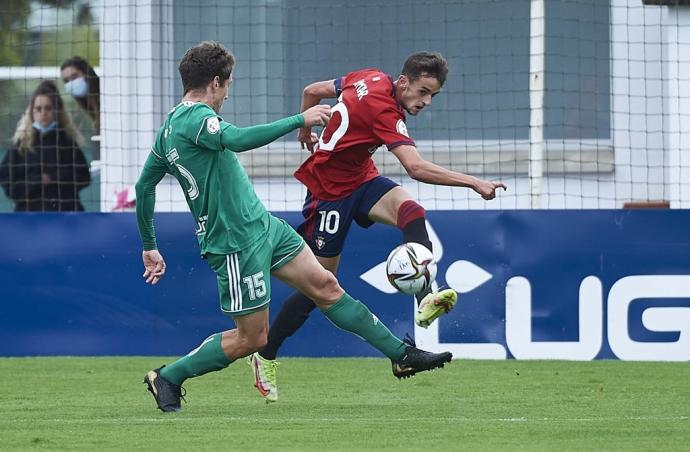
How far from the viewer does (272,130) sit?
269 inches

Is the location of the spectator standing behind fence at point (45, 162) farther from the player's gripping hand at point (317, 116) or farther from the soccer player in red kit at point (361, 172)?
the player's gripping hand at point (317, 116)

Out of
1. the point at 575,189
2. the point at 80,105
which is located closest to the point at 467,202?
the point at 575,189

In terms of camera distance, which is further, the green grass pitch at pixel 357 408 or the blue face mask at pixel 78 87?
the blue face mask at pixel 78 87

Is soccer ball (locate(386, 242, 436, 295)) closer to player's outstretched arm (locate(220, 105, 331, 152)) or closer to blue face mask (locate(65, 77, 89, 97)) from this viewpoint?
player's outstretched arm (locate(220, 105, 331, 152))

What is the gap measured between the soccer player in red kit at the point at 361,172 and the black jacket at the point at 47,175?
142 inches

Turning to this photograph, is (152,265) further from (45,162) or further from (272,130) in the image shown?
(45,162)

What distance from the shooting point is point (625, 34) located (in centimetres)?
1205

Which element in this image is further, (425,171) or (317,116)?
(425,171)

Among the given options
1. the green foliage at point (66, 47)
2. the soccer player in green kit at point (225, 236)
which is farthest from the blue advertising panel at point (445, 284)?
the green foliage at point (66, 47)

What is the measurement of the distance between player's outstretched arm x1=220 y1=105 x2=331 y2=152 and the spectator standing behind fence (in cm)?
524

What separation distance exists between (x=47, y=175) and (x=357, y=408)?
5032 millimetres

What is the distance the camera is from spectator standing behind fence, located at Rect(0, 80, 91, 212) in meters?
11.9

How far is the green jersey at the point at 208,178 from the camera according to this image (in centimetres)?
713

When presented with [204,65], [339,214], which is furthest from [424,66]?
[204,65]
